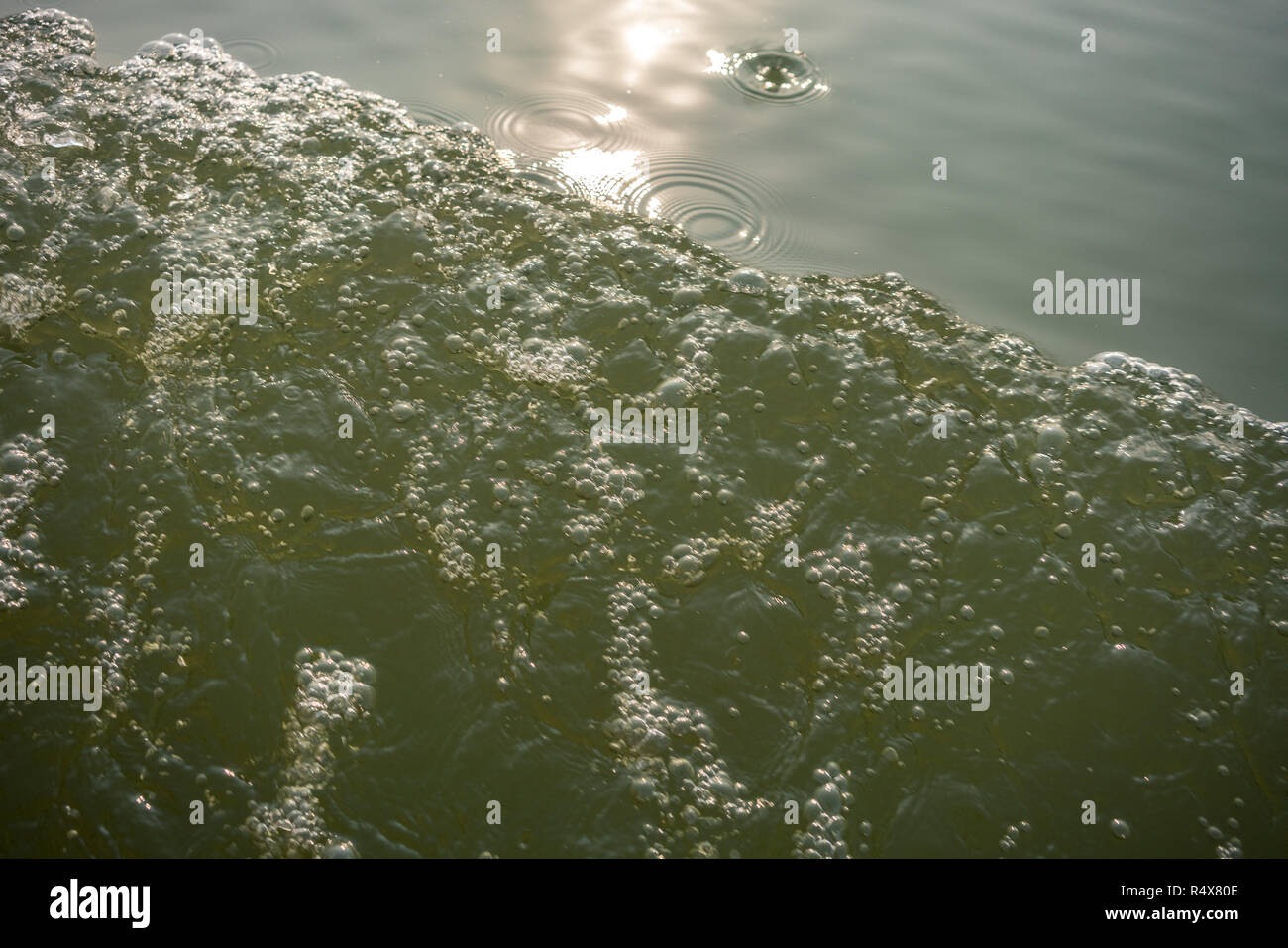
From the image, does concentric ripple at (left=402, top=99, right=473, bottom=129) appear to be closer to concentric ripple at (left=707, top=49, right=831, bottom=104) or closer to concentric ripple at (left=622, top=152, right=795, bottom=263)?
concentric ripple at (left=622, top=152, right=795, bottom=263)

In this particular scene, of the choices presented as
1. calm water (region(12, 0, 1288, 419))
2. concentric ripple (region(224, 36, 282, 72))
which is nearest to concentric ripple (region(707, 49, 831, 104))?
calm water (region(12, 0, 1288, 419))

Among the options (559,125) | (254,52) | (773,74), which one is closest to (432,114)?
(559,125)

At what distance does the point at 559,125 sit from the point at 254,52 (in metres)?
1.81

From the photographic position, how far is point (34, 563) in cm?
279

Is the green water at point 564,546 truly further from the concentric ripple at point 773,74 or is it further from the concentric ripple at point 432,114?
the concentric ripple at point 773,74

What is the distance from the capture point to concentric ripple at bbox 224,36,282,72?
15.5ft

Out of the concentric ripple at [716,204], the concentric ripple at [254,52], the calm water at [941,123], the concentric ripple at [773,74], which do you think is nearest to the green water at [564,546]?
the concentric ripple at [716,204]

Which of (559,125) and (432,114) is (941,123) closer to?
(559,125)

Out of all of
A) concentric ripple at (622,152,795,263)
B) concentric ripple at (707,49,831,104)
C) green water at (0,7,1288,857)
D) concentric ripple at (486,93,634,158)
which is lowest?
green water at (0,7,1288,857)

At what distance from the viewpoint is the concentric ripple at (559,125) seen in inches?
173

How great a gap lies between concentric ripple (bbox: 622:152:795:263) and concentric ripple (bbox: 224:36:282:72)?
2221 millimetres

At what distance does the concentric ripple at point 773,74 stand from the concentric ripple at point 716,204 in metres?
0.69
